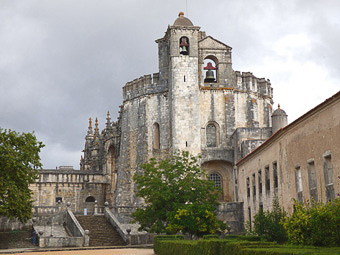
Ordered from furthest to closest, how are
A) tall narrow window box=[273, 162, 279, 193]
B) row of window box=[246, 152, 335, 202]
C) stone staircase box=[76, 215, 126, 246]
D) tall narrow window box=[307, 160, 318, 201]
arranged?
stone staircase box=[76, 215, 126, 246] → tall narrow window box=[273, 162, 279, 193] → tall narrow window box=[307, 160, 318, 201] → row of window box=[246, 152, 335, 202]

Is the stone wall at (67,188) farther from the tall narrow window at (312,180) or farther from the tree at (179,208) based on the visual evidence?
the tall narrow window at (312,180)

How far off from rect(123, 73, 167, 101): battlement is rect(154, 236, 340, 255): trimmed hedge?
80.5 feet

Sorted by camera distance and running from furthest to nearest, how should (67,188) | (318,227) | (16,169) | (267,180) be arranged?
(67,188), (16,169), (267,180), (318,227)

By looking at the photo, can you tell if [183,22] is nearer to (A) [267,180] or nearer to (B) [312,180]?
(A) [267,180]

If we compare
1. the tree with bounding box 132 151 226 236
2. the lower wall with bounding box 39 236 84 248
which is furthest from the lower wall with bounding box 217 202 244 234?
the lower wall with bounding box 39 236 84 248

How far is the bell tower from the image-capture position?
134 ft

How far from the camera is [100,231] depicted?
3362cm

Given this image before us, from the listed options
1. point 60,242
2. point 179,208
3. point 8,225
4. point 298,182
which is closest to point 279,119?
point 179,208

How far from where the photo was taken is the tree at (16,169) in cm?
2691

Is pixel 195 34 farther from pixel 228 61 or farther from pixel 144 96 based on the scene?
pixel 144 96

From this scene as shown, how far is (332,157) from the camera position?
16.4 metres

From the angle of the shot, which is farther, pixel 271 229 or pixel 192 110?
pixel 192 110

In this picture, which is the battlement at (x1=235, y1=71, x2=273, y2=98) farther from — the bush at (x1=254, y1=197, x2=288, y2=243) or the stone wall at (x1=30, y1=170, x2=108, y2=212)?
the bush at (x1=254, y1=197, x2=288, y2=243)

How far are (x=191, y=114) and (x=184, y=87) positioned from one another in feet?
8.04
